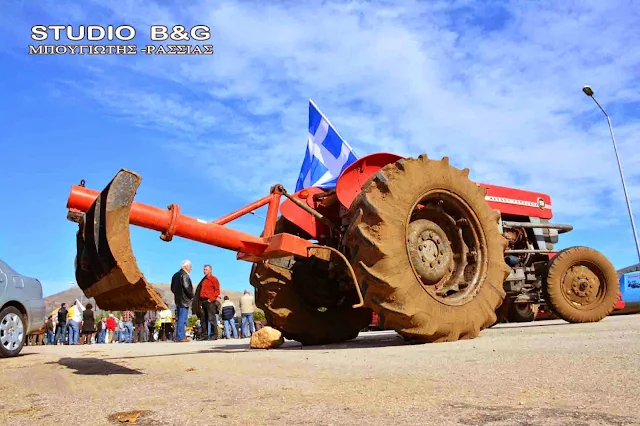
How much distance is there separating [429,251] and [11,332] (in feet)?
19.1

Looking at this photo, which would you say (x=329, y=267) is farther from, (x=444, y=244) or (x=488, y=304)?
(x=488, y=304)

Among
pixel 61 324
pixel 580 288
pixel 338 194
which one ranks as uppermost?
pixel 338 194

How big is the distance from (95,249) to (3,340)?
15.6 feet

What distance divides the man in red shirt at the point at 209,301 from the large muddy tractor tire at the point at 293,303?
16.5ft

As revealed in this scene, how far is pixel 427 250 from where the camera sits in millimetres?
5688

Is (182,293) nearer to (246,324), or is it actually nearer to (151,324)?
(246,324)

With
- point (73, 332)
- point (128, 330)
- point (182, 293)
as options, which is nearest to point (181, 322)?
point (182, 293)

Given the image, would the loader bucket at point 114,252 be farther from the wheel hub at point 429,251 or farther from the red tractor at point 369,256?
the wheel hub at point 429,251

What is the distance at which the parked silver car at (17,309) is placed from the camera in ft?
23.9

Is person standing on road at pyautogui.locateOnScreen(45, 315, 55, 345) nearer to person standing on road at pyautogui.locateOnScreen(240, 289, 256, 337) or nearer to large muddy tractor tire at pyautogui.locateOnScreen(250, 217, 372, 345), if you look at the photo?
person standing on road at pyautogui.locateOnScreen(240, 289, 256, 337)

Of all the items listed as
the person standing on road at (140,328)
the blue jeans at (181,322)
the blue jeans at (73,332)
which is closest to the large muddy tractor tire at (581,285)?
the blue jeans at (181,322)

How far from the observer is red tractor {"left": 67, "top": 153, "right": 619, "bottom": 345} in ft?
12.2

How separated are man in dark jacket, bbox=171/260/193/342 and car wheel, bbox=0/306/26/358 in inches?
119

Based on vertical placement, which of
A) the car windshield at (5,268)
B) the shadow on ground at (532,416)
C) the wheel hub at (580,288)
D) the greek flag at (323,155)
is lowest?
the shadow on ground at (532,416)
